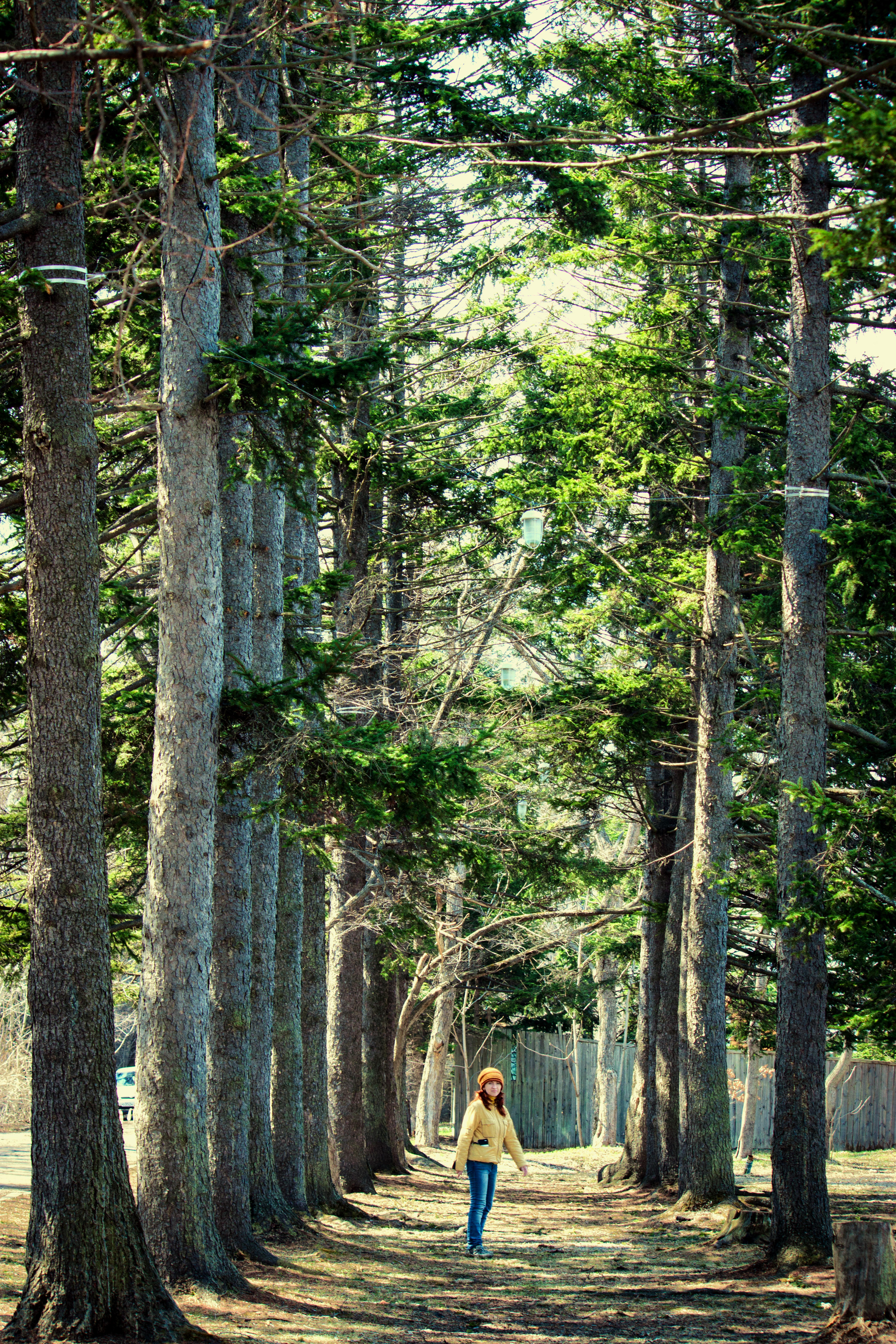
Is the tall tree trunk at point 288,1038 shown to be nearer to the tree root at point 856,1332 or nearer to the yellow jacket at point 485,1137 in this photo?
the yellow jacket at point 485,1137

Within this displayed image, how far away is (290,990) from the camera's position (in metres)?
12.7

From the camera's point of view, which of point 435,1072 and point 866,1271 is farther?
point 435,1072

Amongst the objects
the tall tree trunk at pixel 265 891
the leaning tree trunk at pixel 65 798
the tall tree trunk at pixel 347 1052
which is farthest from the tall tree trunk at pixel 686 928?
the leaning tree trunk at pixel 65 798

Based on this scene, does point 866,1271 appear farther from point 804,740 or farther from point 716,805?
point 716,805

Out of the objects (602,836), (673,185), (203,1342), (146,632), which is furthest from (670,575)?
(602,836)

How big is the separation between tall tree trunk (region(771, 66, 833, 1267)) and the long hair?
8.02ft

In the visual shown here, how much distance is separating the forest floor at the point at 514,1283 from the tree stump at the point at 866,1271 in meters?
0.18

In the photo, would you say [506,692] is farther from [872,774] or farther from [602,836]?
[602,836]

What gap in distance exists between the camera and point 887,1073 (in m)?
29.7

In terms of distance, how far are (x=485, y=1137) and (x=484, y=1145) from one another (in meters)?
0.08

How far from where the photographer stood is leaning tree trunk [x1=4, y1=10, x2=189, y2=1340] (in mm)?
6141

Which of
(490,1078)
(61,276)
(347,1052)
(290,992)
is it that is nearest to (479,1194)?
(490,1078)

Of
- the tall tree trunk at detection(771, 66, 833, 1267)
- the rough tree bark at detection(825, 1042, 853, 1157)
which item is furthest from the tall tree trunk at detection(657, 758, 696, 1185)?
the rough tree bark at detection(825, 1042, 853, 1157)

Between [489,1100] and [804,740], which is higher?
[804,740]
